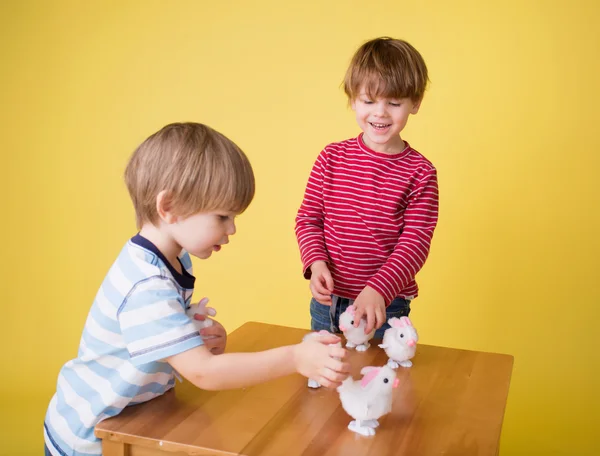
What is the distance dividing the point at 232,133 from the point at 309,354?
1751 mm

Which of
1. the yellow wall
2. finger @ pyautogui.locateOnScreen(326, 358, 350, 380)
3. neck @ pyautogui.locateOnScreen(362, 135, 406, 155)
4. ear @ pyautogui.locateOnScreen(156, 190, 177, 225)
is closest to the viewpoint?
finger @ pyautogui.locateOnScreen(326, 358, 350, 380)

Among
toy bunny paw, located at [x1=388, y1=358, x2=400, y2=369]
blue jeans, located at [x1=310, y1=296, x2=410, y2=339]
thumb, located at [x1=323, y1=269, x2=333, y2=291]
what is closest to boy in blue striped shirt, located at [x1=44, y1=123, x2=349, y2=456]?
toy bunny paw, located at [x1=388, y1=358, x2=400, y2=369]

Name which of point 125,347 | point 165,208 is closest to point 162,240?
point 165,208

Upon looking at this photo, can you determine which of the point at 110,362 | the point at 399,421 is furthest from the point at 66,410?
the point at 399,421

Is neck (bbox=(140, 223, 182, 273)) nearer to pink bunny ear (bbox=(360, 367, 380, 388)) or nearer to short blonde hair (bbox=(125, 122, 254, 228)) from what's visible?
short blonde hair (bbox=(125, 122, 254, 228))

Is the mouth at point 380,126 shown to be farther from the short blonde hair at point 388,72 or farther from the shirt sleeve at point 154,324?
the shirt sleeve at point 154,324

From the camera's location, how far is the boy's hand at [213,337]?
1316 millimetres

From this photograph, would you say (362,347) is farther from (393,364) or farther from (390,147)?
(390,147)

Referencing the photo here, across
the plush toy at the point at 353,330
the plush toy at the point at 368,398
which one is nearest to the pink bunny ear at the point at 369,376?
the plush toy at the point at 368,398

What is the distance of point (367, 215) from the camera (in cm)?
170

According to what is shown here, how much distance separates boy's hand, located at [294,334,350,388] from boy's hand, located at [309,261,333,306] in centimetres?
47

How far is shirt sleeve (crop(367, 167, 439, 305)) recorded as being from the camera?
1.59 meters

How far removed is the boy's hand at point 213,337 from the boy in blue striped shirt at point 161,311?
0.07m

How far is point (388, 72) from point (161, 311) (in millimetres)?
754
